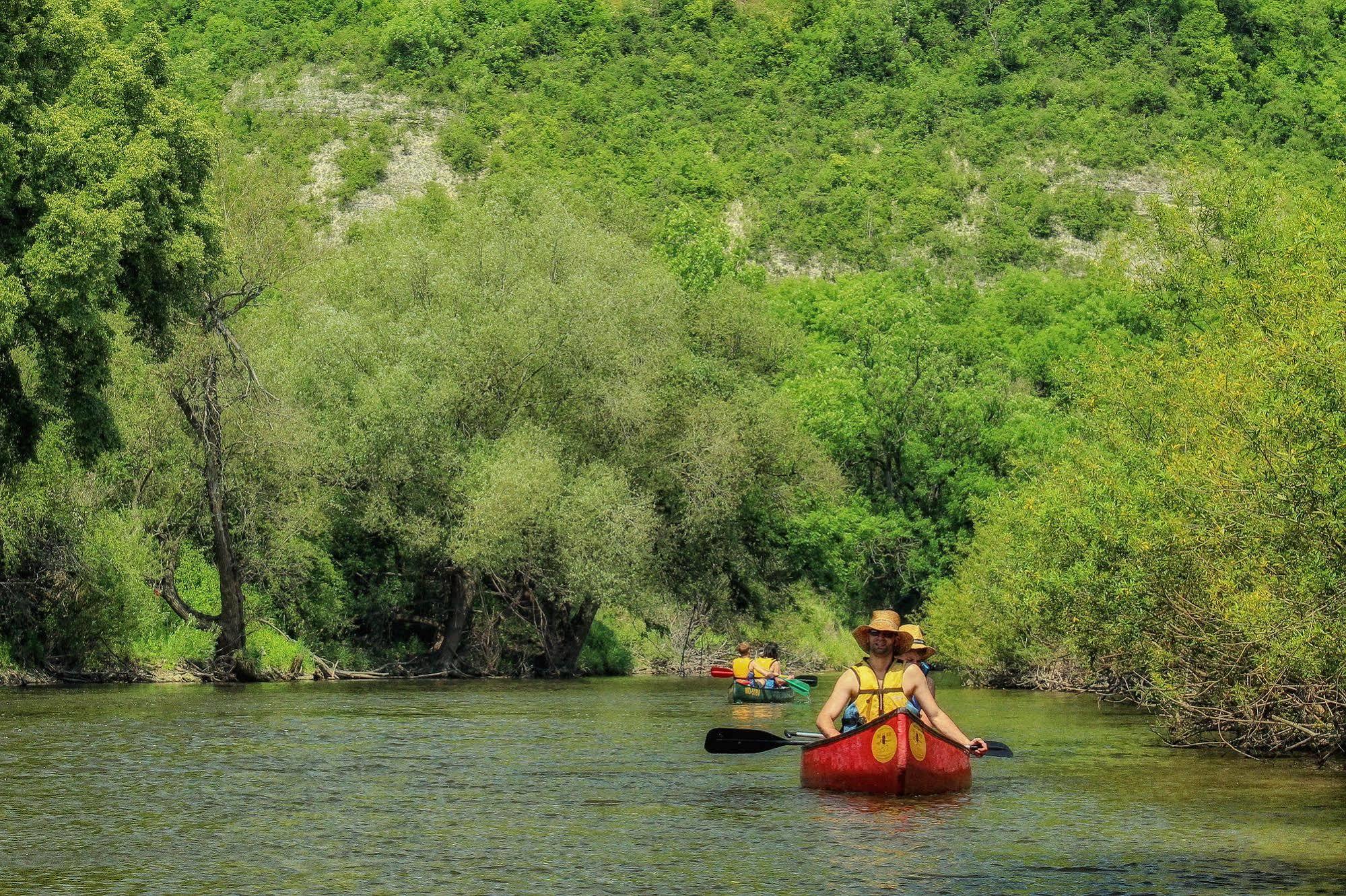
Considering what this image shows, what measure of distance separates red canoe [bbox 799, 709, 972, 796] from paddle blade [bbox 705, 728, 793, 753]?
294 cm

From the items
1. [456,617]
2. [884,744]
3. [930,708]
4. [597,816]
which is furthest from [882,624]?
[456,617]

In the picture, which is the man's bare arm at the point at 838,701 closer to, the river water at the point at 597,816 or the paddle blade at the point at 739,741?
the river water at the point at 597,816

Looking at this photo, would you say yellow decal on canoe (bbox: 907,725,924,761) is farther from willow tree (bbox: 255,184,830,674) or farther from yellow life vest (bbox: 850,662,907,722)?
willow tree (bbox: 255,184,830,674)

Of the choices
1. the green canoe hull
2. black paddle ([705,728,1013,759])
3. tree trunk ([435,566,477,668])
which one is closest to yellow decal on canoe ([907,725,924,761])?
black paddle ([705,728,1013,759])

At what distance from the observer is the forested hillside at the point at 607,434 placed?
2370cm

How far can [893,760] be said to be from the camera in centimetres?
1770

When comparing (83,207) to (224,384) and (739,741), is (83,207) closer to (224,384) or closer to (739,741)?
(224,384)

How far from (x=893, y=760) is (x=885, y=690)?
3.21ft

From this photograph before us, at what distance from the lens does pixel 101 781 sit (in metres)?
19.8

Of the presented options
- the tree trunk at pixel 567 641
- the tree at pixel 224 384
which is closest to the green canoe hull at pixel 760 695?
A: the tree trunk at pixel 567 641

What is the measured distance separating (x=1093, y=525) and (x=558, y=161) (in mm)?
87232

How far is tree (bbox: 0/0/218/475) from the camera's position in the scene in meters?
29.2

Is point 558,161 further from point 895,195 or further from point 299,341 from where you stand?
point 299,341

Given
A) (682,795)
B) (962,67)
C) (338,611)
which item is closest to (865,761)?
(682,795)
